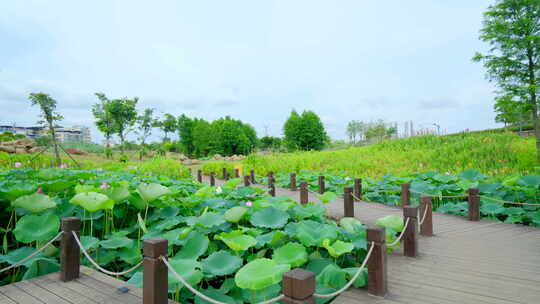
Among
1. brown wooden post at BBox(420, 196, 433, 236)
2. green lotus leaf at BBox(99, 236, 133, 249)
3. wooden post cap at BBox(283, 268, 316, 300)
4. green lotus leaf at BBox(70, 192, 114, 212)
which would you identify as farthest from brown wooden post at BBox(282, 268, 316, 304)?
brown wooden post at BBox(420, 196, 433, 236)

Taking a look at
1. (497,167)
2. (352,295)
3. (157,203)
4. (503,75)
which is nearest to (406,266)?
(352,295)

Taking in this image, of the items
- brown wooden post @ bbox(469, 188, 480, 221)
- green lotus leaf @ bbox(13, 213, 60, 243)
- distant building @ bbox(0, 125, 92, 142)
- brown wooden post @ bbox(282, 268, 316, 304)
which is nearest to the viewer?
brown wooden post @ bbox(282, 268, 316, 304)

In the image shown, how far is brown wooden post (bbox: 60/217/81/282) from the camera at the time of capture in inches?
87.9

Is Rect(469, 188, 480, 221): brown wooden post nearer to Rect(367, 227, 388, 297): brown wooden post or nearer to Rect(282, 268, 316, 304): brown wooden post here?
Rect(367, 227, 388, 297): brown wooden post

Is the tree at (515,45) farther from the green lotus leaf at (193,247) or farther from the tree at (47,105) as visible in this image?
the tree at (47,105)

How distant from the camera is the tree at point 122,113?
21922 millimetres

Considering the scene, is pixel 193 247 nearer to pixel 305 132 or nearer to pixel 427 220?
pixel 427 220

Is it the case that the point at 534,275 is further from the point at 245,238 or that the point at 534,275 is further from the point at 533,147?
the point at 533,147

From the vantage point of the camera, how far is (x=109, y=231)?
3240 mm

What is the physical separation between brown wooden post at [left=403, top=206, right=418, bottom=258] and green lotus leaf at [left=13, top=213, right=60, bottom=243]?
303 centimetres

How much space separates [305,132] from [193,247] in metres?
23.2

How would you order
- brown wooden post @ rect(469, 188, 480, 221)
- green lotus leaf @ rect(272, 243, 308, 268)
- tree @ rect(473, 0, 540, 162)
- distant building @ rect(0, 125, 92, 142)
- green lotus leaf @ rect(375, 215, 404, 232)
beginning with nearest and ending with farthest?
green lotus leaf @ rect(272, 243, 308, 268) → green lotus leaf @ rect(375, 215, 404, 232) → brown wooden post @ rect(469, 188, 480, 221) → tree @ rect(473, 0, 540, 162) → distant building @ rect(0, 125, 92, 142)

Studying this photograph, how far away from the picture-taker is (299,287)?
4.41 ft

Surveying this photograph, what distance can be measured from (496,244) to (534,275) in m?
0.99
